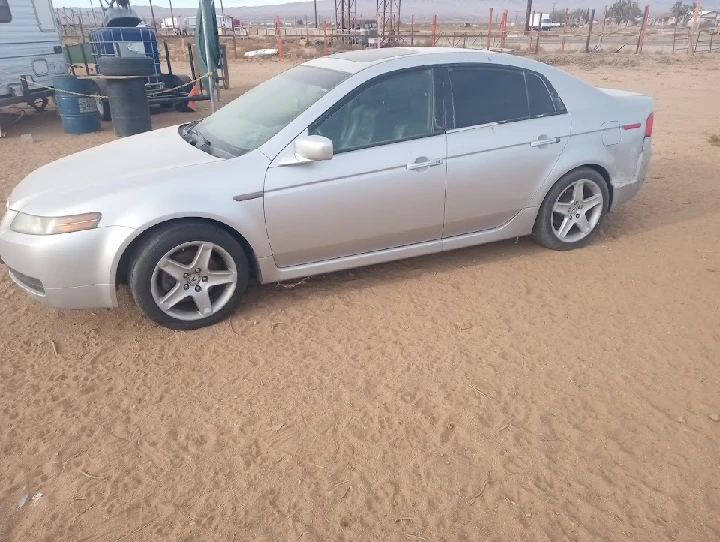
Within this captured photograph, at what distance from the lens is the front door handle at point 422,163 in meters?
3.83

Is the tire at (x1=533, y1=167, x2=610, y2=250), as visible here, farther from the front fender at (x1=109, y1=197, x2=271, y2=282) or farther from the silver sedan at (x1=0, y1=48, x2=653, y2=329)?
the front fender at (x1=109, y1=197, x2=271, y2=282)

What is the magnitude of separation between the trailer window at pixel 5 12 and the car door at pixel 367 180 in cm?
868

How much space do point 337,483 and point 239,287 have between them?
5.27ft

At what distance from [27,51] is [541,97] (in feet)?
30.9

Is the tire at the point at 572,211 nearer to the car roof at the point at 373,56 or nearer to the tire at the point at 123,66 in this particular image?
the car roof at the point at 373,56

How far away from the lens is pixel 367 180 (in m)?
3.72

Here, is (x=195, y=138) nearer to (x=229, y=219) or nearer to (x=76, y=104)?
(x=229, y=219)

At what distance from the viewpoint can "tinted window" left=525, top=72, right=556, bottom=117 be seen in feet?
14.2

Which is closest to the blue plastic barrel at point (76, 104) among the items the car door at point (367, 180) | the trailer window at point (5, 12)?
the trailer window at point (5, 12)

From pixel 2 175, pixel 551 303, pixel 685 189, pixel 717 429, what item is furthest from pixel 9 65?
pixel 717 429

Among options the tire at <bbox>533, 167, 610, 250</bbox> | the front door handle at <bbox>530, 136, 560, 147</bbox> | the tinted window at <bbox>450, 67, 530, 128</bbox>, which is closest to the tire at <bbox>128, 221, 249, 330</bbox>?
the tinted window at <bbox>450, 67, 530, 128</bbox>

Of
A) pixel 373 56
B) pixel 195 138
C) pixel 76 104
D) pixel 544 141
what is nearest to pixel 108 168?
pixel 195 138

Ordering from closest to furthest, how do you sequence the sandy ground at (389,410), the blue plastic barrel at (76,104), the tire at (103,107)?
the sandy ground at (389,410) < the blue plastic barrel at (76,104) < the tire at (103,107)

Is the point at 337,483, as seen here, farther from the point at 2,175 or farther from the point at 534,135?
the point at 2,175
